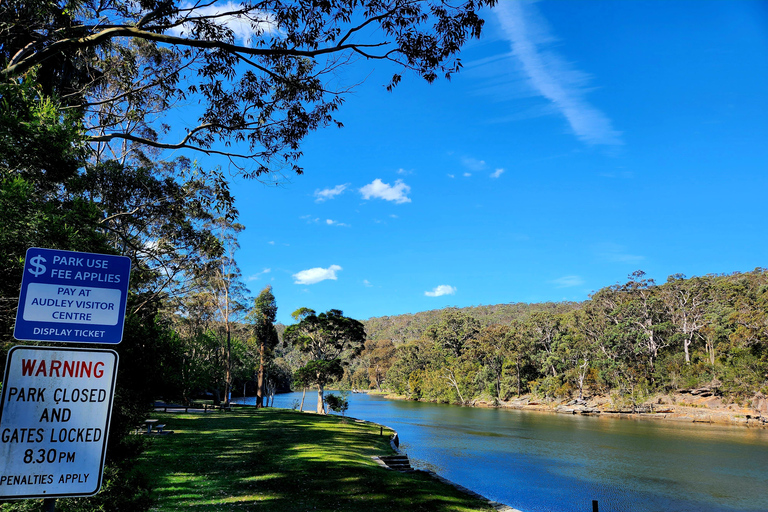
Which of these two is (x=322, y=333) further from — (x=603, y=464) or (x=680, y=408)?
(x=680, y=408)

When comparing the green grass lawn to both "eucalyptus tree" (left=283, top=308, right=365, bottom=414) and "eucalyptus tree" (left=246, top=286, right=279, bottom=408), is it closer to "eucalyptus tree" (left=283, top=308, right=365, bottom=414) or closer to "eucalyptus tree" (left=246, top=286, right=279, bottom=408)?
"eucalyptus tree" (left=283, top=308, right=365, bottom=414)

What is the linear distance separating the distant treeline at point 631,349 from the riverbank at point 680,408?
0.95m

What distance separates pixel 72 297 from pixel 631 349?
218 feet

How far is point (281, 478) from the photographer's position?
12672 millimetres

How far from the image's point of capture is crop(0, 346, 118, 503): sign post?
232 centimetres

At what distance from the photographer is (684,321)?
54.1 meters

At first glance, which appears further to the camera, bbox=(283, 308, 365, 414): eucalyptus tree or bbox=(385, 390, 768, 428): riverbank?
bbox=(385, 390, 768, 428): riverbank

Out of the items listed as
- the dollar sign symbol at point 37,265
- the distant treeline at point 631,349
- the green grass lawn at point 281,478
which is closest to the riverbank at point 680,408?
the distant treeline at point 631,349

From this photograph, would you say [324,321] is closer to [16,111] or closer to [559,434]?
[559,434]

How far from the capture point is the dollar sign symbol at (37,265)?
2.54 metres

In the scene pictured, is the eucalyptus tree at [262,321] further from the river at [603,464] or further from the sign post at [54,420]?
the sign post at [54,420]

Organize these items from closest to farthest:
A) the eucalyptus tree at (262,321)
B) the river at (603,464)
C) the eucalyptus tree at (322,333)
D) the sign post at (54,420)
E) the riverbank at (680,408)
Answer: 1. the sign post at (54,420)
2. the river at (603,464)
3. the eucalyptus tree at (322,333)
4. the riverbank at (680,408)
5. the eucalyptus tree at (262,321)

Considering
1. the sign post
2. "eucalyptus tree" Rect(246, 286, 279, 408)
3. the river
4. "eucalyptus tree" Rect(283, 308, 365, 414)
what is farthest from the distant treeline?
the sign post

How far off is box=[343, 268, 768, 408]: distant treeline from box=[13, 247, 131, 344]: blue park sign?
182 feet
